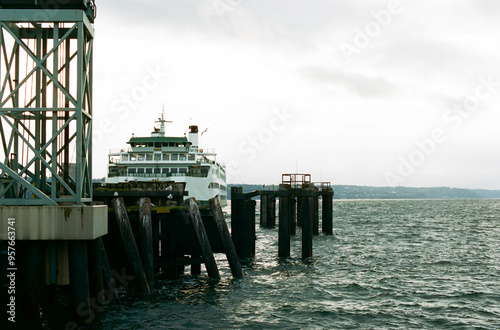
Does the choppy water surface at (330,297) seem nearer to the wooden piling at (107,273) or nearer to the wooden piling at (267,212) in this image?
the wooden piling at (107,273)

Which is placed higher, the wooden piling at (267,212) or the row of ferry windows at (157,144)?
the row of ferry windows at (157,144)

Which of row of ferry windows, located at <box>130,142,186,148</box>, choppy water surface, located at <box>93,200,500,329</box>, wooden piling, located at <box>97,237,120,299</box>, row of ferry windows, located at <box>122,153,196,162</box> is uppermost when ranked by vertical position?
row of ferry windows, located at <box>130,142,186,148</box>

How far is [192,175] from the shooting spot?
57906mm

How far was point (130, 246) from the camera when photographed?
14.9 m

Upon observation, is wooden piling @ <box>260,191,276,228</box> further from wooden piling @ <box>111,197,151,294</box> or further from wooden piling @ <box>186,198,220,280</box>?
wooden piling @ <box>111,197,151,294</box>

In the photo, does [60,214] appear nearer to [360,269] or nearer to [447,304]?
[447,304]

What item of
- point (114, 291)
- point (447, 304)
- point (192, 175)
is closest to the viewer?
point (114, 291)

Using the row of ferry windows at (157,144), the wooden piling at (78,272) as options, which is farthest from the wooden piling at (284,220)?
the row of ferry windows at (157,144)

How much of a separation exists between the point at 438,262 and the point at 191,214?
53.6 ft

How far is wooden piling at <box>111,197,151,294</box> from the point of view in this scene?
585 inches

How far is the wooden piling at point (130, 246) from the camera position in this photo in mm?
14867

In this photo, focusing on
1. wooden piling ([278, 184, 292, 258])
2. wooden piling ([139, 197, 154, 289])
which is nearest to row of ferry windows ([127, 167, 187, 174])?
wooden piling ([278, 184, 292, 258])

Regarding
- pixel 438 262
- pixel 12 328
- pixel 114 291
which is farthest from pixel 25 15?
pixel 438 262

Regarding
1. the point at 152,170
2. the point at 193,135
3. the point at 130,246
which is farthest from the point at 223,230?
the point at 193,135
